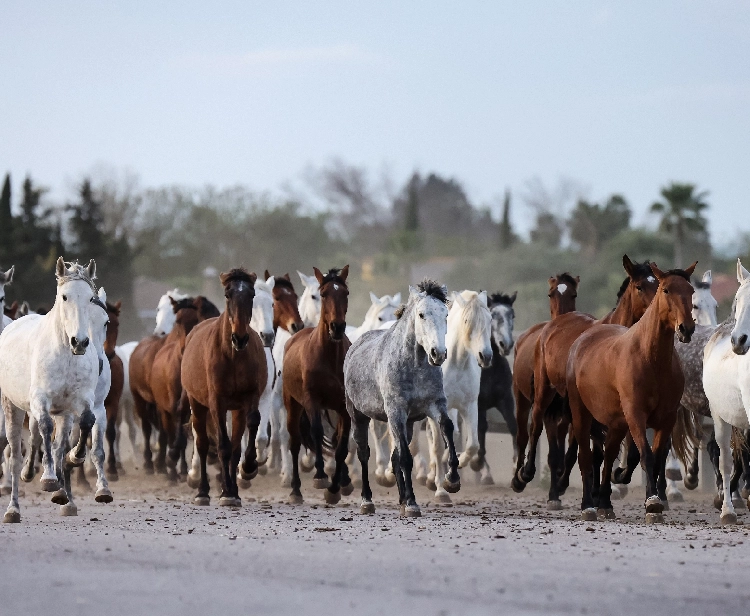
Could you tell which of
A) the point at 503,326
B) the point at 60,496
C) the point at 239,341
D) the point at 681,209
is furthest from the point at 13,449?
the point at 681,209

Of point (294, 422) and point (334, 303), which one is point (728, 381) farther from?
point (294, 422)

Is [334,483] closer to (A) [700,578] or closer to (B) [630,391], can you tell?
(B) [630,391]

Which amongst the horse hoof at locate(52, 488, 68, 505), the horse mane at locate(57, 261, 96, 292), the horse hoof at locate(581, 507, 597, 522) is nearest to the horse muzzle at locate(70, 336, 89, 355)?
the horse mane at locate(57, 261, 96, 292)

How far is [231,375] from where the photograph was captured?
14.2 metres

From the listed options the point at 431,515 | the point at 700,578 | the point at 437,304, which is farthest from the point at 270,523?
the point at 700,578

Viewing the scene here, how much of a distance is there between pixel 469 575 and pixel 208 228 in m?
71.6

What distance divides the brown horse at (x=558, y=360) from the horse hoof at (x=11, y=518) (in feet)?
18.1

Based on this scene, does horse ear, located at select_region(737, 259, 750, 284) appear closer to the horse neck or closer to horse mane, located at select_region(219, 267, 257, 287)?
the horse neck

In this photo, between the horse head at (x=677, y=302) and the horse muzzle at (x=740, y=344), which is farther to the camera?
the horse head at (x=677, y=302)

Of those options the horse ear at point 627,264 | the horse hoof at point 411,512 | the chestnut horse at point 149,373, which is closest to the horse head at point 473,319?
the horse ear at point 627,264

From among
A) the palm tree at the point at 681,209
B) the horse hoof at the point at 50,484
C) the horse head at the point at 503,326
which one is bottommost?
the horse hoof at the point at 50,484

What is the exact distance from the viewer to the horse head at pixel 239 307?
13.8 meters

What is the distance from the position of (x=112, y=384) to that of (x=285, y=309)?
2.70 meters

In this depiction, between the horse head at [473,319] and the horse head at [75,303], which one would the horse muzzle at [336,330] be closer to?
the horse head at [473,319]
